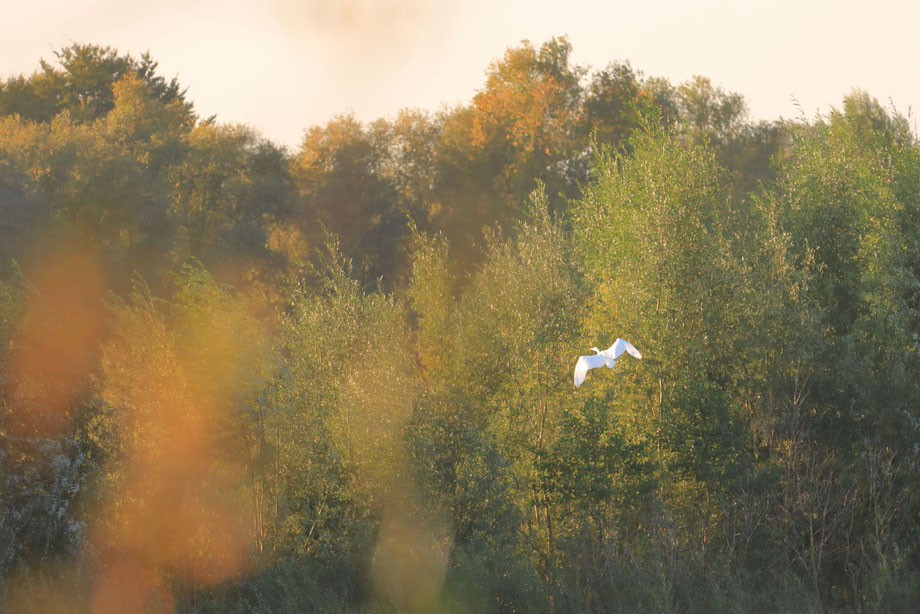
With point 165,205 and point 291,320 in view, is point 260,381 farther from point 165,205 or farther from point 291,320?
point 165,205

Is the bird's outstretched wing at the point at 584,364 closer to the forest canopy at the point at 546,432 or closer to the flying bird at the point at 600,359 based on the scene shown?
the flying bird at the point at 600,359

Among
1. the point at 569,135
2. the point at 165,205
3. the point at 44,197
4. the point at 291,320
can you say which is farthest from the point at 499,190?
the point at 291,320

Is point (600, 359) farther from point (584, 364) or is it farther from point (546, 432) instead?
point (546, 432)

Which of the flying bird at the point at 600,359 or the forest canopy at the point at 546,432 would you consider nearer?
the forest canopy at the point at 546,432

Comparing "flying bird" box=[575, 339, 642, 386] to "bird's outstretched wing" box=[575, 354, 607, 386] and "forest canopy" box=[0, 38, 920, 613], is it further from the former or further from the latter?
"forest canopy" box=[0, 38, 920, 613]

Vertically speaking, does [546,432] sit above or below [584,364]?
below

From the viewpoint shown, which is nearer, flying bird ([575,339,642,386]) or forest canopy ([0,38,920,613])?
forest canopy ([0,38,920,613])

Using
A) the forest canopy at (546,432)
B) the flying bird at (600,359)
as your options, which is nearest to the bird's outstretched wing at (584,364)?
the flying bird at (600,359)

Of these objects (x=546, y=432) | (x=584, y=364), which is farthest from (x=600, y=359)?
(x=546, y=432)

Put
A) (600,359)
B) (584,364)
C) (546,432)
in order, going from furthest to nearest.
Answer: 1. (546,432)
2. (600,359)
3. (584,364)

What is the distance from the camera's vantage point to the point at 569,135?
168ft

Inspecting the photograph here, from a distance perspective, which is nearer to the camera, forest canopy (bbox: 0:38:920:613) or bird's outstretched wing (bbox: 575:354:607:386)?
forest canopy (bbox: 0:38:920:613)

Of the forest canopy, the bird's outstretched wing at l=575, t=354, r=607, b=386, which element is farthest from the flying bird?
the forest canopy

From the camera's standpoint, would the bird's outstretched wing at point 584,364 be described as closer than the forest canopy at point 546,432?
No
